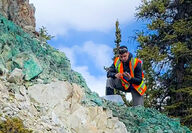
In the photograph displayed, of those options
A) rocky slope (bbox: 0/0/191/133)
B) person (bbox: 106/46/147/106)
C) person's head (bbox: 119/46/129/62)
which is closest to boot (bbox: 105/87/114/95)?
person (bbox: 106/46/147/106)

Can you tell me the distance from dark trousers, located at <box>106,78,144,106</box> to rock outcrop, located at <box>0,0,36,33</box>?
9.44 feet

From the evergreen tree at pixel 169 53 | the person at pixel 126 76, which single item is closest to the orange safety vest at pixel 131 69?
the person at pixel 126 76

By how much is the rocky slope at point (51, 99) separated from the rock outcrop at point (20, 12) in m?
1.37

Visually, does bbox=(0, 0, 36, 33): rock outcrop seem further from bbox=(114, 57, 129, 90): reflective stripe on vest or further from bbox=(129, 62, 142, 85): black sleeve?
bbox=(129, 62, 142, 85): black sleeve

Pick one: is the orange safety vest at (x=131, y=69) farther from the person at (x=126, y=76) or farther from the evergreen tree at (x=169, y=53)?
the evergreen tree at (x=169, y=53)

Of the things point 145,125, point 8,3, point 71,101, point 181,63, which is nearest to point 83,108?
point 71,101

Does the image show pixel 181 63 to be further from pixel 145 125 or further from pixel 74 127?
pixel 74 127

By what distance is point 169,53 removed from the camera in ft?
53.2

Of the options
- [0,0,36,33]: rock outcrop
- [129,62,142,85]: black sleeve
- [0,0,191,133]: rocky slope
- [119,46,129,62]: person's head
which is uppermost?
[0,0,36,33]: rock outcrop

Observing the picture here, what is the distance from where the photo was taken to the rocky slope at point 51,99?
6312mm

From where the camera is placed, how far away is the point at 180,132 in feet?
29.6

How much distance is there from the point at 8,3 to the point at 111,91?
153 inches

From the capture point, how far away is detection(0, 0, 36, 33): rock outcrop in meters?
10.2

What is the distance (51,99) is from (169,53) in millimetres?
10122
